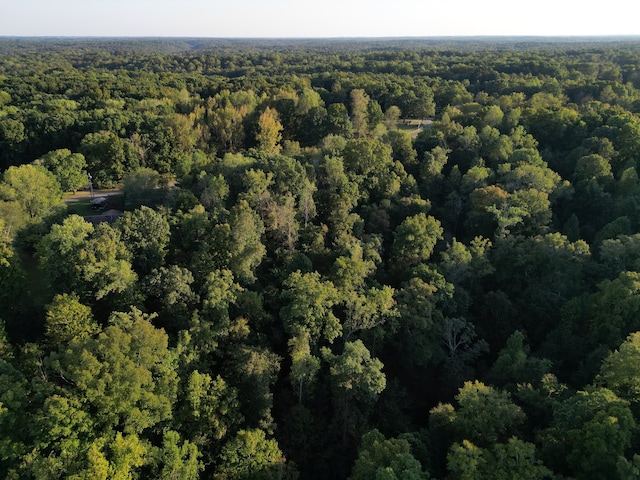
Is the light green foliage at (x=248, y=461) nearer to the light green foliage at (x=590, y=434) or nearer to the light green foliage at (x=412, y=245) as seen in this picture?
the light green foliage at (x=590, y=434)

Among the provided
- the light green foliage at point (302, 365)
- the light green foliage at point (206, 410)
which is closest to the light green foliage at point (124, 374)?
the light green foliage at point (206, 410)

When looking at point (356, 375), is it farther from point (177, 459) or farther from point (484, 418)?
point (177, 459)

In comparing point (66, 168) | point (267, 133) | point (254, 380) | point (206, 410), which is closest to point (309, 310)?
point (254, 380)

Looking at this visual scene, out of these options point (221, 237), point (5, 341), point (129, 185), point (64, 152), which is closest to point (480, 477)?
point (221, 237)

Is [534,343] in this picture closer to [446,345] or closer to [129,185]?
[446,345]

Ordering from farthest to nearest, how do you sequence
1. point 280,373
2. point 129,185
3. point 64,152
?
point 64,152 < point 129,185 < point 280,373

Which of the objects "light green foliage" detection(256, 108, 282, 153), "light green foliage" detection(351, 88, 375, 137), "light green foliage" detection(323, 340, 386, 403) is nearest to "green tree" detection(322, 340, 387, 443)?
"light green foliage" detection(323, 340, 386, 403)
